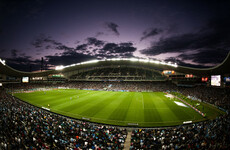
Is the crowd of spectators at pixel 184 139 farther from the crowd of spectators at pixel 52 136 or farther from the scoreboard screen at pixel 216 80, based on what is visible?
the scoreboard screen at pixel 216 80

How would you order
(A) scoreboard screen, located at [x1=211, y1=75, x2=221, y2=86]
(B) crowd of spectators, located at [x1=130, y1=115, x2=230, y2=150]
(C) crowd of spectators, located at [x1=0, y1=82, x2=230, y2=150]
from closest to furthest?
(B) crowd of spectators, located at [x1=130, y1=115, x2=230, y2=150]
(C) crowd of spectators, located at [x1=0, y1=82, x2=230, y2=150]
(A) scoreboard screen, located at [x1=211, y1=75, x2=221, y2=86]

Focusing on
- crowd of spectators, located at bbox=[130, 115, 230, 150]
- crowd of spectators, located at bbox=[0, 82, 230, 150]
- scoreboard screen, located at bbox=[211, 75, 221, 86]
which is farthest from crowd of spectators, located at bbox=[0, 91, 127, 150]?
scoreboard screen, located at bbox=[211, 75, 221, 86]

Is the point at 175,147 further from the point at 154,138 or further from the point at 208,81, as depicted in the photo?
the point at 208,81

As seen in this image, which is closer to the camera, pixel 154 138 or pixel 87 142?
pixel 87 142

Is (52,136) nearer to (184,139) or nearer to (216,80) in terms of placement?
(184,139)

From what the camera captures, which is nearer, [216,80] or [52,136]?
[52,136]

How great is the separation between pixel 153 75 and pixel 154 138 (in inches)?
2436

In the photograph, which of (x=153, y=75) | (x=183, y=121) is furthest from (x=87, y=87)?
(x=183, y=121)

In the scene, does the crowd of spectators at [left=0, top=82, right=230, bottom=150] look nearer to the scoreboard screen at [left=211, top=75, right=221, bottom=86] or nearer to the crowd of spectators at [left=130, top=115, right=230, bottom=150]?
the crowd of spectators at [left=130, top=115, right=230, bottom=150]

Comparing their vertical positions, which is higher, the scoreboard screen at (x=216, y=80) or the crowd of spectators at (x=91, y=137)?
the scoreboard screen at (x=216, y=80)

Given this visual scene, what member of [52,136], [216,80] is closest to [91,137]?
[52,136]

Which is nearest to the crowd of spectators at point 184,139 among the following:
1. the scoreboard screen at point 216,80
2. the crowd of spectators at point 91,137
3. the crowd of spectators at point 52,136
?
the crowd of spectators at point 91,137

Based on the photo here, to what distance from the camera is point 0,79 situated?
6019cm

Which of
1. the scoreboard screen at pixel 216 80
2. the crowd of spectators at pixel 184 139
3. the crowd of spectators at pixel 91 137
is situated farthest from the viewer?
the scoreboard screen at pixel 216 80
